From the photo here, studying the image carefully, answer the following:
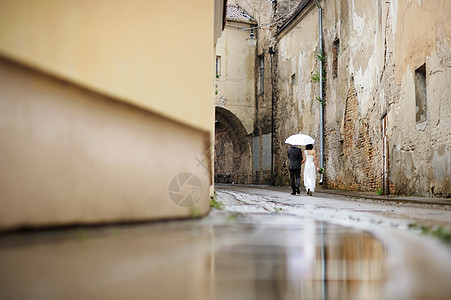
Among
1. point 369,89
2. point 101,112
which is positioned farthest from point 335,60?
point 101,112

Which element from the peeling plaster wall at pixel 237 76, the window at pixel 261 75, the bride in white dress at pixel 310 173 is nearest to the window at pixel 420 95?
the bride in white dress at pixel 310 173

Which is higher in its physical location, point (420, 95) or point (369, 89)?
point (369, 89)

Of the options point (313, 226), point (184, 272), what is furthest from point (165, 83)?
point (184, 272)

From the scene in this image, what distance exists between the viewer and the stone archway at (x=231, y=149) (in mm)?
24438

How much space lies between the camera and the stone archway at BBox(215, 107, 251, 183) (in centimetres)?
2444

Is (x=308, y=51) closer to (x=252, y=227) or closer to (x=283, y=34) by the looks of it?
(x=283, y=34)

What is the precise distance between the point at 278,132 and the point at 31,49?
19032 millimetres

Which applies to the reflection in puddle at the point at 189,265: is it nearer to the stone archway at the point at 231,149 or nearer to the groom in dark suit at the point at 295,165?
the groom in dark suit at the point at 295,165

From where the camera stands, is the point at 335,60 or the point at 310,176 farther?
the point at 335,60

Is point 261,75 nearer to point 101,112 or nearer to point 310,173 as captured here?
point 310,173

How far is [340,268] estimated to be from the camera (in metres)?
1.84

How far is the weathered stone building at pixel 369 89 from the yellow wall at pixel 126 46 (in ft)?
20.3

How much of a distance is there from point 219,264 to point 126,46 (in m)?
2.34

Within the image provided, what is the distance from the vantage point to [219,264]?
1.88 m
